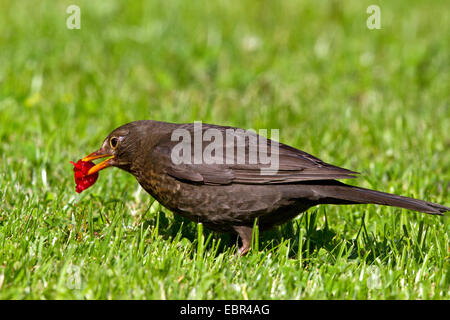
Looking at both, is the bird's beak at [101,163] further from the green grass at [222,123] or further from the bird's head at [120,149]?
the green grass at [222,123]

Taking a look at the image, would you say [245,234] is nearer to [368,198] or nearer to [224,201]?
[224,201]

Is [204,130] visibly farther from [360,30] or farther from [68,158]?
[360,30]

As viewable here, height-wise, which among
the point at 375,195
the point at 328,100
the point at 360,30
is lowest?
the point at 375,195

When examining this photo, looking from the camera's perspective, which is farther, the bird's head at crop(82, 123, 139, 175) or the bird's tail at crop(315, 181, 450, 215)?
the bird's head at crop(82, 123, 139, 175)

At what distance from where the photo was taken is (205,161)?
4145 millimetres

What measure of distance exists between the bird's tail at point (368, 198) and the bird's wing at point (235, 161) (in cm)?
11

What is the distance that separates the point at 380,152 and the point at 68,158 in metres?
2.89

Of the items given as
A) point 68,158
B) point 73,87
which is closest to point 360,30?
point 73,87

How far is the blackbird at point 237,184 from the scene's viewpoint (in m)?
4.02

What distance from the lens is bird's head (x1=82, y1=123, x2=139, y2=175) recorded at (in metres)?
4.34

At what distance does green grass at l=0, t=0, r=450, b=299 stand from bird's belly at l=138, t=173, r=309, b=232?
173 mm

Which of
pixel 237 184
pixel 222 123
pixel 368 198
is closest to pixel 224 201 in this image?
pixel 237 184

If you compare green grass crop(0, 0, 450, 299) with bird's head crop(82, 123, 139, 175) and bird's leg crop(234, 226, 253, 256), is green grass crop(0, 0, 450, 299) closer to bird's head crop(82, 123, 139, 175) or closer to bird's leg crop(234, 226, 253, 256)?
bird's leg crop(234, 226, 253, 256)

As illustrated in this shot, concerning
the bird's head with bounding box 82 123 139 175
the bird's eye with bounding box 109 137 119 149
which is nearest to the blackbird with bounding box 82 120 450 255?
the bird's head with bounding box 82 123 139 175
